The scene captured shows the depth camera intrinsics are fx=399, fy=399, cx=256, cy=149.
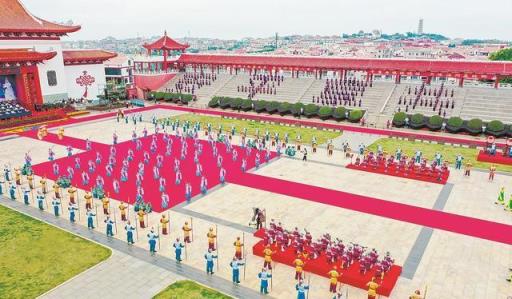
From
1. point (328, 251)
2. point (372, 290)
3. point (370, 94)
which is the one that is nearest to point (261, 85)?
point (370, 94)

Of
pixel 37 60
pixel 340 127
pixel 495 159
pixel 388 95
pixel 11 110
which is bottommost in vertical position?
pixel 495 159

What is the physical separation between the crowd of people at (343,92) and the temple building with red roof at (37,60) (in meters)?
30.2

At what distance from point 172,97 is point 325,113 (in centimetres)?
2225

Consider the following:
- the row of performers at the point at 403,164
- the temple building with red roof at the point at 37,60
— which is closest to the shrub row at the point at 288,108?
the row of performers at the point at 403,164

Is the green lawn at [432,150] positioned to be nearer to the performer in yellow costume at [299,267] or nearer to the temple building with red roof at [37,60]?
the performer in yellow costume at [299,267]

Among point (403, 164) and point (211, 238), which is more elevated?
point (211, 238)

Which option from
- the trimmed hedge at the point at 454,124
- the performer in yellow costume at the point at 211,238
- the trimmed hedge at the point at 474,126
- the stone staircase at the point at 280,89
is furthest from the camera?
the stone staircase at the point at 280,89

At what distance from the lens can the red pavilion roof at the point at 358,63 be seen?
4216cm

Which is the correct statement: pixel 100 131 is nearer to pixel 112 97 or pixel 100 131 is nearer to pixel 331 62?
pixel 112 97

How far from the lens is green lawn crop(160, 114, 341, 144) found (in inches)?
1447

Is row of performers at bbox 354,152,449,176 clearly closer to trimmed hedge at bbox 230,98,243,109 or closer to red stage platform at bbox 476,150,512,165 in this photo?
red stage platform at bbox 476,150,512,165

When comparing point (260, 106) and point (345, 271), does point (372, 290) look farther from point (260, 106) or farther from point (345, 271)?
point (260, 106)

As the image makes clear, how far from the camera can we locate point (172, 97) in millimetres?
54562

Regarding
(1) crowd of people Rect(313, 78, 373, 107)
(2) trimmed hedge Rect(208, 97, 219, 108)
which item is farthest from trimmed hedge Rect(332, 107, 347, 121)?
(2) trimmed hedge Rect(208, 97, 219, 108)
